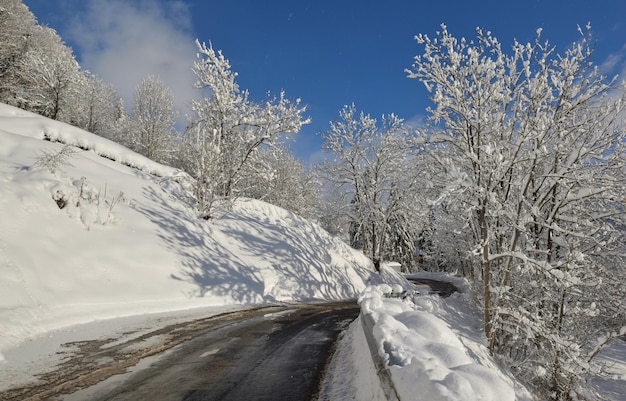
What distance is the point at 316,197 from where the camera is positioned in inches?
1884

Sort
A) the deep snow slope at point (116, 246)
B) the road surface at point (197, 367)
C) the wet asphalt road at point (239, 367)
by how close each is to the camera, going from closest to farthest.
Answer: the road surface at point (197, 367)
the wet asphalt road at point (239, 367)
the deep snow slope at point (116, 246)

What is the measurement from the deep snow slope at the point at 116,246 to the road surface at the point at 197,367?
1.62m

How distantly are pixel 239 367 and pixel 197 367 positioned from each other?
643 millimetres

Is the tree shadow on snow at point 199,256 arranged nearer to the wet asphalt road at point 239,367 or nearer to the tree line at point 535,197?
the wet asphalt road at point 239,367

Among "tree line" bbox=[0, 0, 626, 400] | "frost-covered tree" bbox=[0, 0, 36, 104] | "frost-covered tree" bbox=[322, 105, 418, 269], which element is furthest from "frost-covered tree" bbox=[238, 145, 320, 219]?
"tree line" bbox=[0, 0, 626, 400]

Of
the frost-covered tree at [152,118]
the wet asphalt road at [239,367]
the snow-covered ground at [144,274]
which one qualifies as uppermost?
Result: the frost-covered tree at [152,118]

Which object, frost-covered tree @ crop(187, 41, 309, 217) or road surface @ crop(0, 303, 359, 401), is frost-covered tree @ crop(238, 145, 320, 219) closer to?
frost-covered tree @ crop(187, 41, 309, 217)

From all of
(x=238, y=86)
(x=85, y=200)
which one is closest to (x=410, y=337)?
(x=85, y=200)

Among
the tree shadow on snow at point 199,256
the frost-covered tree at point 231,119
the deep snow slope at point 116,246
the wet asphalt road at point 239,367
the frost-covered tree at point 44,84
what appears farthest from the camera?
the frost-covered tree at point 44,84

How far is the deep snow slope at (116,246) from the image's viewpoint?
7348 millimetres

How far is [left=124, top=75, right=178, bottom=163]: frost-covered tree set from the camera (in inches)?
1358

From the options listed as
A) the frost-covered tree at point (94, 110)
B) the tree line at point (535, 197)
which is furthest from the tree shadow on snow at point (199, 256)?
the frost-covered tree at point (94, 110)

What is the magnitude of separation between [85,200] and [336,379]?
30.7 ft

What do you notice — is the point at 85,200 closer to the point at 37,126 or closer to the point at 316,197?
the point at 37,126
